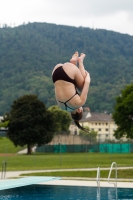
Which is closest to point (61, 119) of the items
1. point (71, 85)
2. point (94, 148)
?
point (94, 148)

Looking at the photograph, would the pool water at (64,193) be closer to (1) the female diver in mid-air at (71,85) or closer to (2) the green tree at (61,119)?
(1) the female diver in mid-air at (71,85)

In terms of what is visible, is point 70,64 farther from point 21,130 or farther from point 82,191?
point 21,130

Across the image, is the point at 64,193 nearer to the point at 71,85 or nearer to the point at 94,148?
the point at 71,85

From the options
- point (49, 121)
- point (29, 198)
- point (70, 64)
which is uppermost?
point (49, 121)

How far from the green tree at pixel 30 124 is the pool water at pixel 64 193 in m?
45.8

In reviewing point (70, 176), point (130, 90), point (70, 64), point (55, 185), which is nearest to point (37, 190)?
point (55, 185)

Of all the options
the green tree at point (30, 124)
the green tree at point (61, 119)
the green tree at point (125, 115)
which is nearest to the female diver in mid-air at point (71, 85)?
the green tree at point (125, 115)

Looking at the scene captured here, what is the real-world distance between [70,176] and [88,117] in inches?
5308

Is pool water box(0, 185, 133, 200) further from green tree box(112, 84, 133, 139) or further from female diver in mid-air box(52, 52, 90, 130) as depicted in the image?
green tree box(112, 84, 133, 139)

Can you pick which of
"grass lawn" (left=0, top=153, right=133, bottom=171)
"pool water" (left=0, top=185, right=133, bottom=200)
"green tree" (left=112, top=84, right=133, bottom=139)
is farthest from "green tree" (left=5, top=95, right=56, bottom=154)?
"pool water" (left=0, top=185, right=133, bottom=200)

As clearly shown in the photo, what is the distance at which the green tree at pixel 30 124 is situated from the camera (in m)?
74.1

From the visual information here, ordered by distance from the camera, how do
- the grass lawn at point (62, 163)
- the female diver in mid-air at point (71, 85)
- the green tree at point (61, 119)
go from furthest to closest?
1. the green tree at point (61, 119)
2. the grass lawn at point (62, 163)
3. the female diver in mid-air at point (71, 85)

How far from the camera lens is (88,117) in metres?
169

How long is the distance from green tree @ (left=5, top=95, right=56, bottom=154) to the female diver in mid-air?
66.7 metres
